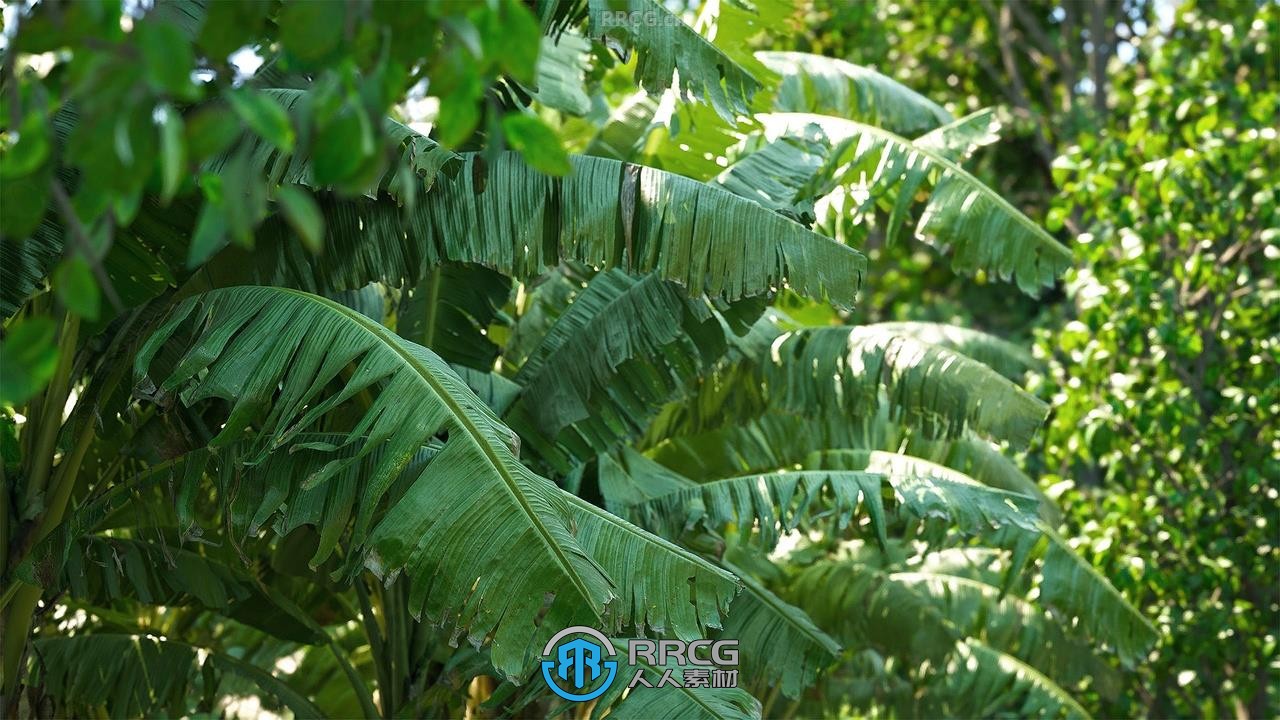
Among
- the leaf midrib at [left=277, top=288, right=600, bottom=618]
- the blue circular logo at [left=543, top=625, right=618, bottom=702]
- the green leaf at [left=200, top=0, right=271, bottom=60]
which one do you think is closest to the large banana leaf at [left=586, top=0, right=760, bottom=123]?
the leaf midrib at [left=277, top=288, right=600, bottom=618]

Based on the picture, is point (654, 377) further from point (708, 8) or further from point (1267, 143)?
point (1267, 143)

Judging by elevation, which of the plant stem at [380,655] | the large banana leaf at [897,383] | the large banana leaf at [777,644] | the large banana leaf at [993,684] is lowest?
the large banana leaf at [993,684]

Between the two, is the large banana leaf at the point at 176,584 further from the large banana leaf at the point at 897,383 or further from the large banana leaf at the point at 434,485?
the large banana leaf at the point at 897,383

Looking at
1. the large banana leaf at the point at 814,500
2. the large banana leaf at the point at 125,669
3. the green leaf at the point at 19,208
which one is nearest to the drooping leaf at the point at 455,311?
the large banana leaf at the point at 814,500

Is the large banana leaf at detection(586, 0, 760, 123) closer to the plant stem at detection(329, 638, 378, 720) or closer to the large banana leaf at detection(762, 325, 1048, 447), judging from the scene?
the large banana leaf at detection(762, 325, 1048, 447)

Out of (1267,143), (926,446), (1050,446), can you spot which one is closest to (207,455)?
(926,446)

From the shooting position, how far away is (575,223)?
13.5 ft

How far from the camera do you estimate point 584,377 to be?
4.80m

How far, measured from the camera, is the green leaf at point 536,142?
1.78 metres

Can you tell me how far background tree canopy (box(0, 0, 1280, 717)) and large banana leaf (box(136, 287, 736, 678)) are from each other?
0.01m

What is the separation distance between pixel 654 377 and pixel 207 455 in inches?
66.0

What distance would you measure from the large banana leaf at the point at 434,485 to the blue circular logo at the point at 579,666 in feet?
1.29

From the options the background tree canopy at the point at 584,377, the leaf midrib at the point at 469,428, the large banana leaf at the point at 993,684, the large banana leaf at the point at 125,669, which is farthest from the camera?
the large banana leaf at the point at 993,684

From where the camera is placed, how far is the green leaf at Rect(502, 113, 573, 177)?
1775mm
